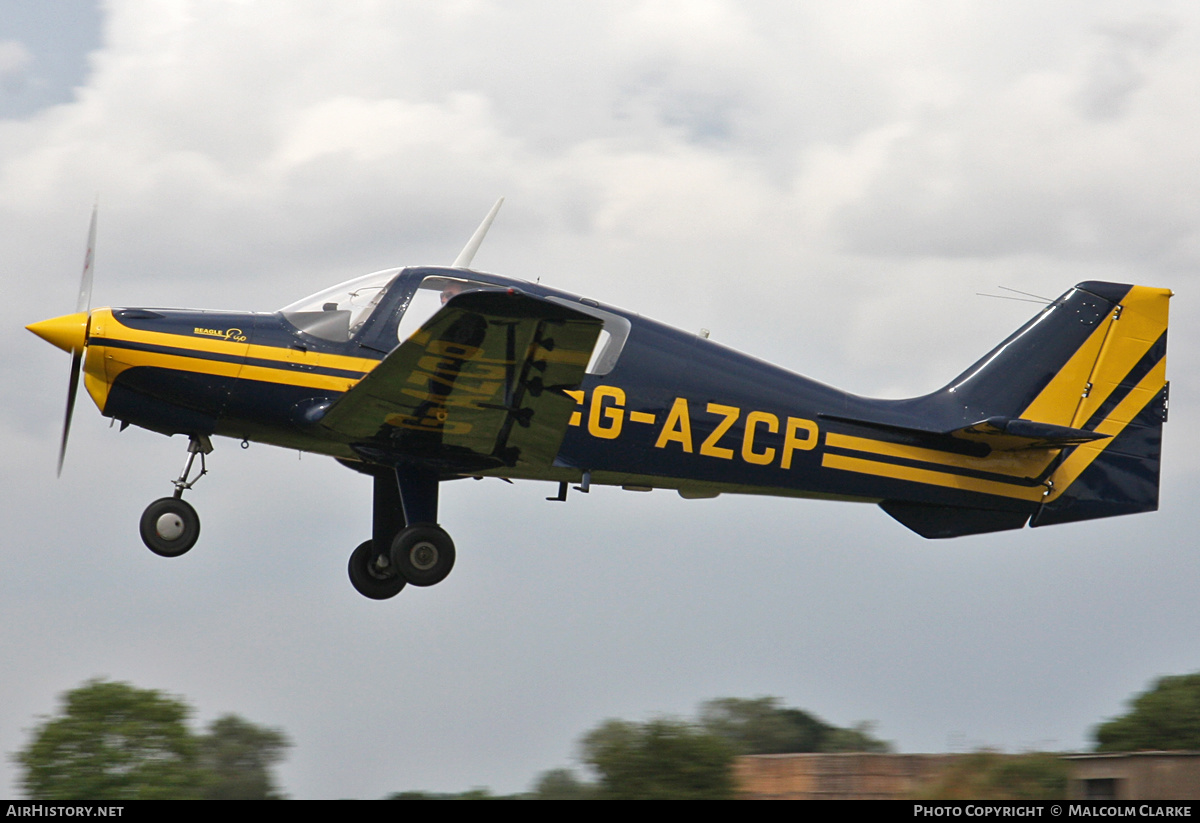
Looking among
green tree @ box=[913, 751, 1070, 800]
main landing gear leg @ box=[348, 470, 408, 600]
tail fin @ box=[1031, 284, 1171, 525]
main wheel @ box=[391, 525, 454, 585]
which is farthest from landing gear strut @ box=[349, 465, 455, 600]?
green tree @ box=[913, 751, 1070, 800]

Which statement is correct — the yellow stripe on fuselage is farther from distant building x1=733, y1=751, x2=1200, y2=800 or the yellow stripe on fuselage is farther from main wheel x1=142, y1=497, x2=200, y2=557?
distant building x1=733, y1=751, x2=1200, y2=800

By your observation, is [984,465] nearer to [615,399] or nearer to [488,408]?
[615,399]

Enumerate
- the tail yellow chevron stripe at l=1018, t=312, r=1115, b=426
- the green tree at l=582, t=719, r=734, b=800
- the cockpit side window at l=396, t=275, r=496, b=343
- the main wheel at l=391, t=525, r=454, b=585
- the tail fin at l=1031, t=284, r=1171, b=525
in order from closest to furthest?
the cockpit side window at l=396, t=275, r=496, b=343, the main wheel at l=391, t=525, r=454, b=585, the tail fin at l=1031, t=284, r=1171, b=525, the tail yellow chevron stripe at l=1018, t=312, r=1115, b=426, the green tree at l=582, t=719, r=734, b=800

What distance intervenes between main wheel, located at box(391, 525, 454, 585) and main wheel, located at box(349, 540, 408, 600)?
1339mm

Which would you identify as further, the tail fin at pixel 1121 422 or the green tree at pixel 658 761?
the green tree at pixel 658 761

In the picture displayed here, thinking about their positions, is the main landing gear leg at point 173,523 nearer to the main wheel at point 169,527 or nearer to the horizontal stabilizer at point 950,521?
the main wheel at point 169,527

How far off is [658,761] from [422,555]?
55.7 ft

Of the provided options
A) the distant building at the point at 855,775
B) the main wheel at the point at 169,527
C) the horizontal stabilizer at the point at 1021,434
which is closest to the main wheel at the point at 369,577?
the main wheel at the point at 169,527

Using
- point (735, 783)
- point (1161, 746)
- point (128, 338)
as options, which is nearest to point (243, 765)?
point (735, 783)

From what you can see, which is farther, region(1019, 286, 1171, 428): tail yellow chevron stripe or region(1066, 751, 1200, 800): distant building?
region(1066, 751, 1200, 800): distant building

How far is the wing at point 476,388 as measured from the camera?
26.7 ft

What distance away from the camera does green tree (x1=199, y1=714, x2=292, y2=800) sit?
3161 centimetres

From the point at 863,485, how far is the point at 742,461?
3.49ft

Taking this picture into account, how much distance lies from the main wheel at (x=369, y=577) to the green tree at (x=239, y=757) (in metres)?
19.6
